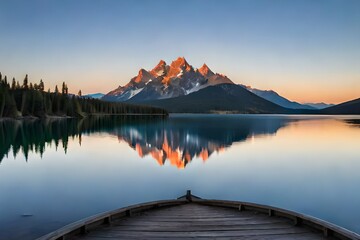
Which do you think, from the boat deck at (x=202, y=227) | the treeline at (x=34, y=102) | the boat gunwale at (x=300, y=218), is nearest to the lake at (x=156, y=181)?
the boat deck at (x=202, y=227)

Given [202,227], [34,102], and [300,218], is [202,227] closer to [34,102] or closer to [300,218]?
[300,218]

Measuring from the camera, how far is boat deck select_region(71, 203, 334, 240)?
959 cm

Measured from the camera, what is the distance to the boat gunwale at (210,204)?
9.01 meters

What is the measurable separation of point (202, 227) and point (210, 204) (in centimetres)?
332

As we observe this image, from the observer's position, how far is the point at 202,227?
1040cm

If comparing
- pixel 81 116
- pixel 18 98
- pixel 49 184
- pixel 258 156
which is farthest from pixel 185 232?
pixel 81 116

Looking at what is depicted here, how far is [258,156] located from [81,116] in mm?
152623

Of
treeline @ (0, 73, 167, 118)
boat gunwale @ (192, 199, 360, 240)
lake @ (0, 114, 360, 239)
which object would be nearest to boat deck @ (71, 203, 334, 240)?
boat gunwale @ (192, 199, 360, 240)

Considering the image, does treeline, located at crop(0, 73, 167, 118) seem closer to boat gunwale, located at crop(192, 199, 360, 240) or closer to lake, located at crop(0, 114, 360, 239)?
lake, located at crop(0, 114, 360, 239)

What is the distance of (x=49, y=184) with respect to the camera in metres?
23.9

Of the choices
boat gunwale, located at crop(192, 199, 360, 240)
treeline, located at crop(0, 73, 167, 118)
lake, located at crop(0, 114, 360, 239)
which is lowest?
lake, located at crop(0, 114, 360, 239)

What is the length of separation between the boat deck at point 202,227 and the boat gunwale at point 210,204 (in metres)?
0.20

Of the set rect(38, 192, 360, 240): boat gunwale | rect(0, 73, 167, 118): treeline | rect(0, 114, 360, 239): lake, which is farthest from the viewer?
rect(0, 73, 167, 118): treeline

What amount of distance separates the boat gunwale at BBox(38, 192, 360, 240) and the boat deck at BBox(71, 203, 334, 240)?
0.20m
